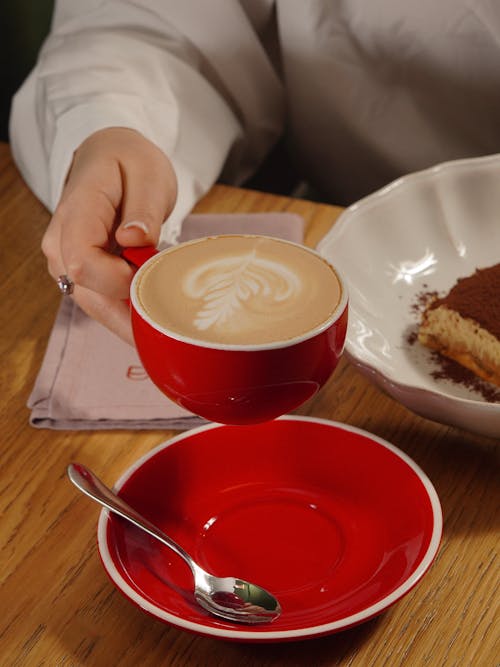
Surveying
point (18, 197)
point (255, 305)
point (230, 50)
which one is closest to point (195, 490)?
point (255, 305)

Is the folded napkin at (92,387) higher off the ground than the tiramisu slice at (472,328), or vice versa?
the tiramisu slice at (472,328)

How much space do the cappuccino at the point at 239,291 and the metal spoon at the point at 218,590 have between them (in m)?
0.14

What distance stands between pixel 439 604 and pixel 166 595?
19 cm

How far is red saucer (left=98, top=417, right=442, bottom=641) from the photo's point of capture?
0.57 meters

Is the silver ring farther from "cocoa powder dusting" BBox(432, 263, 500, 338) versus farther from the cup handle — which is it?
"cocoa powder dusting" BBox(432, 263, 500, 338)

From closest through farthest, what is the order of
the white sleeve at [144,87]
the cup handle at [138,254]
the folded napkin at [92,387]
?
1. the cup handle at [138,254]
2. the folded napkin at [92,387]
3. the white sleeve at [144,87]

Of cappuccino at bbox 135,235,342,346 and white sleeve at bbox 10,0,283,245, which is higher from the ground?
cappuccino at bbox 135,235,342,346

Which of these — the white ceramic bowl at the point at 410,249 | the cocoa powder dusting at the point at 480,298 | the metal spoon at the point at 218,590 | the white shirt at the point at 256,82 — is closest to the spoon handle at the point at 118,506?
the metal spoon at the point at 218,590

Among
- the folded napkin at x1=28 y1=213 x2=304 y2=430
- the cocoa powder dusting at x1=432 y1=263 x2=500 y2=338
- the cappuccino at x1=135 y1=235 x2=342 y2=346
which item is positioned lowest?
the folded napkin at x1=28 y1=213 x2=304 y2=430

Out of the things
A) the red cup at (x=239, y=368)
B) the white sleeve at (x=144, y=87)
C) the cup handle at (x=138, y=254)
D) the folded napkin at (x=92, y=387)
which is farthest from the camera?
the white sleeve at (x=144, y=87)

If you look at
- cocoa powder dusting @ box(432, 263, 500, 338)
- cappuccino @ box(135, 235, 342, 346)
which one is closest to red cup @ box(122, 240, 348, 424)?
cappuccino @ box(135, 235, 342, 346)

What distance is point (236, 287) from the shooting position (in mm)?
613

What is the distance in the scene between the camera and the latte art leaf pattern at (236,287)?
59cm

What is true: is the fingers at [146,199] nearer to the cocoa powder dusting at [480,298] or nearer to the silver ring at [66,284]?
the silver ring at [66,284]
